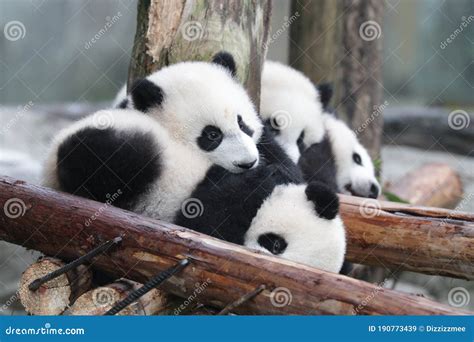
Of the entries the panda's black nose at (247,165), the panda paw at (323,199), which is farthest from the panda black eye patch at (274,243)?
the panda's black nose at (247,165)

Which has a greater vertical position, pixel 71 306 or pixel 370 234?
pixel 370 234

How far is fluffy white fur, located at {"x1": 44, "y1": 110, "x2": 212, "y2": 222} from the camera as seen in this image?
98.6 inches

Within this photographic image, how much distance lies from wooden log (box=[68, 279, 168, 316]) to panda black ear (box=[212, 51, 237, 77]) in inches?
43.5

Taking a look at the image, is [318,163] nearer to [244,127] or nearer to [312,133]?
[312,133]

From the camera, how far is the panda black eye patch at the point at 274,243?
7.93 feet

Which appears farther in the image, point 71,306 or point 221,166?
point 221,166

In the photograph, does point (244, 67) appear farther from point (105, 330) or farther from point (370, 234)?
point (105, 330)

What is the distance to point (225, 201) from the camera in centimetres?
248

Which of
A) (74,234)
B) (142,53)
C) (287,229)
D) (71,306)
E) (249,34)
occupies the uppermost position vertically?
(249,34)

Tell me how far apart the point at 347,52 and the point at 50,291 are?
292cm

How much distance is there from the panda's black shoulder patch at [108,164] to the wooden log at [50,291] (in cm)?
30

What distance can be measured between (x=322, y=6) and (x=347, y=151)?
1119 mm

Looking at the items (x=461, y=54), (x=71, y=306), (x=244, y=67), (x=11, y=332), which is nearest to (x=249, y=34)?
(x=244, y=67)

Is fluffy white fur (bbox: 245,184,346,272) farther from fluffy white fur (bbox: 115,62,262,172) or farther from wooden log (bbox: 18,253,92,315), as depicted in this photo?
wooden log (bbox: 18,253,92,315)
